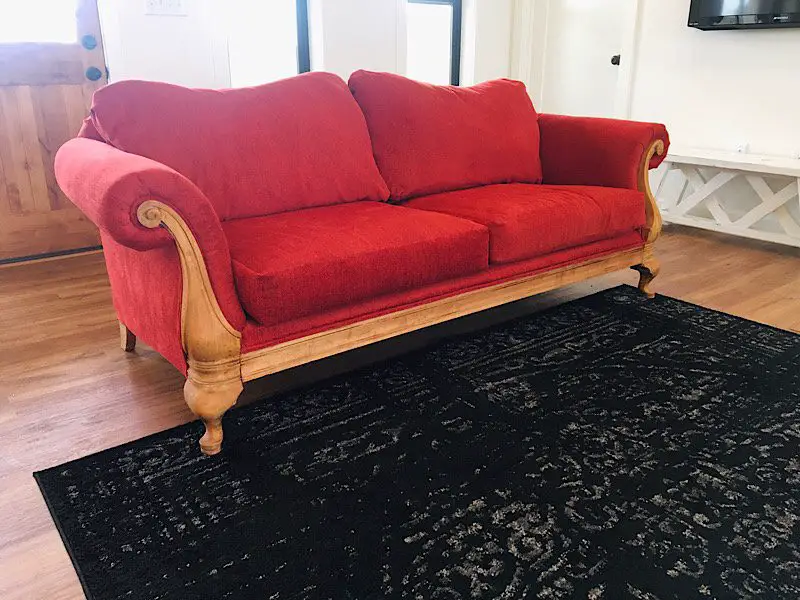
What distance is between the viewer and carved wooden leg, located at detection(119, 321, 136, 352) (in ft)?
7.60

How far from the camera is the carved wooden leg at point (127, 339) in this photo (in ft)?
7.60

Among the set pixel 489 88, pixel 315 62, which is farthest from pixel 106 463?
pixel 315 62

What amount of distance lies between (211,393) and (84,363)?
822 millimetres

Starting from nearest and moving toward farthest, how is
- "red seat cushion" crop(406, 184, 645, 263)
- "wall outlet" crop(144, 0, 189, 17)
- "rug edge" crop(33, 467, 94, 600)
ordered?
"rug edge" crop(33, 467, 94, 600), "red seat cushion" crop(406, 184, 645, 263), "wall outlet" crop(144, 0, 189, 17)

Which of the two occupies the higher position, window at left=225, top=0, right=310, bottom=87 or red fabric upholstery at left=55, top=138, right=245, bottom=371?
window at left=225, top=0, right=310, bottom=87

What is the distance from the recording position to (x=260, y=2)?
403cm

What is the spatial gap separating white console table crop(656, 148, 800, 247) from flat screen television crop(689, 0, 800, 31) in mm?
670

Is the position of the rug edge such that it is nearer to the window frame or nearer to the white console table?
the window frame

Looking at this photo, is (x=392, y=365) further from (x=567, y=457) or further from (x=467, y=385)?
(x=567, y=457)

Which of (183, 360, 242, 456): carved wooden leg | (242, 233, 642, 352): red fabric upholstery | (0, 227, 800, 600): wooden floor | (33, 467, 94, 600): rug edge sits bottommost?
(0, 227, 800, 600): wooden floor

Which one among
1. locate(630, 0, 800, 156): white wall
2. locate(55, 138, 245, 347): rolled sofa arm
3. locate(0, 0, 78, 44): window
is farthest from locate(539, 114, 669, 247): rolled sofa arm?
locate(0, 0, 78, 44): window

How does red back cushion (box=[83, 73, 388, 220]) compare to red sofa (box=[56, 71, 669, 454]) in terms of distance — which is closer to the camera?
red sofa (box=[56, 71, 669, 454])

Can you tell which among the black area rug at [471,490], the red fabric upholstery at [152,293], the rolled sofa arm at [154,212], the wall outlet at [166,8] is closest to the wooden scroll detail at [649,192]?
the black area rug at [471,490]

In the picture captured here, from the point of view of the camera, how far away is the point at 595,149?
111 inches
